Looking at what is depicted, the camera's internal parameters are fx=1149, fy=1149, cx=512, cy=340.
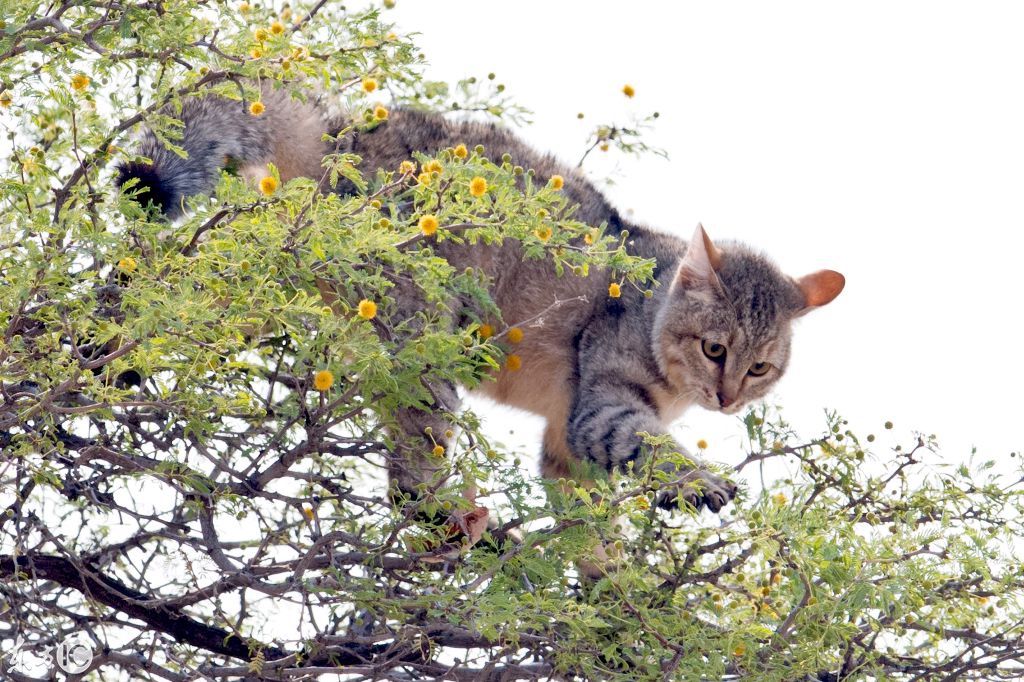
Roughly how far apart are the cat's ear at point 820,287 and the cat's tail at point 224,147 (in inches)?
92.7

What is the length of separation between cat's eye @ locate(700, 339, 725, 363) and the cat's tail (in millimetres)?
1892

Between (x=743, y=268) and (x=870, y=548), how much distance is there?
8.22 ft

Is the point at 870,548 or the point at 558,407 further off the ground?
the point at 558,407

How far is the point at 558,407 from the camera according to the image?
5484mm

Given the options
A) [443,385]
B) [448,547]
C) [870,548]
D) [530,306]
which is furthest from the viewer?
[530,306]

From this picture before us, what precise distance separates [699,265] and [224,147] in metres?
2.19

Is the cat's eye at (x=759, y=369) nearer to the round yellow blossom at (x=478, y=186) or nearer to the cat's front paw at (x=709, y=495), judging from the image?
the cat's front paw at (x=709, y=495)

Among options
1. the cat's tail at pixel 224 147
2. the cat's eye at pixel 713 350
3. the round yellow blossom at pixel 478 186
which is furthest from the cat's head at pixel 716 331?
the round yellow blossom at pixel 478 186

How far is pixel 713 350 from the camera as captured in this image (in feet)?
17.4

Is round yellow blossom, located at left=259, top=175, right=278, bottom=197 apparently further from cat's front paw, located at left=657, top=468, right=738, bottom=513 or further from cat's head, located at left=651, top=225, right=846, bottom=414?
cat's head, located at left=651, top=225, right=846, bottom=414

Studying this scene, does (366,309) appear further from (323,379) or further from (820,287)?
(820,287)

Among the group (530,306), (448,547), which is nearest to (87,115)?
(448,547)

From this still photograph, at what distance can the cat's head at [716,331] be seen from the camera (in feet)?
17.2

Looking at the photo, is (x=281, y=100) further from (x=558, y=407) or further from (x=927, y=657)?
(x=927, y=657)
